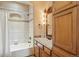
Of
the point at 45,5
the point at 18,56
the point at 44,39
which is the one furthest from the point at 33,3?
the point at 18,56

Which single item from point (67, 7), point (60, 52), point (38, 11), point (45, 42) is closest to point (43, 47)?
point (45, 42)

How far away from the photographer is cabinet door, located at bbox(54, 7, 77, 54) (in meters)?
1.47

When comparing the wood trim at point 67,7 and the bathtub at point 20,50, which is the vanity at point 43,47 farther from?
the wood trim at point 67,7

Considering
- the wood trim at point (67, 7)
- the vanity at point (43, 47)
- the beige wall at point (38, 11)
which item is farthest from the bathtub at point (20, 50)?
the wood trim at point (67, 7)

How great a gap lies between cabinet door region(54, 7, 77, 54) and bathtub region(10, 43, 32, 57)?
0.37 metres

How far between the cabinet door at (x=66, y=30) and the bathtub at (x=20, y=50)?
370 millimetres

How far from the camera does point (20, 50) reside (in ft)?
5.19

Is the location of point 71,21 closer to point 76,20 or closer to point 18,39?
point 76,20

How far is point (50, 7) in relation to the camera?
62.9 inches

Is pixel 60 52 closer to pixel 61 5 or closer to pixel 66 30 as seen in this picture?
pixel 66 30

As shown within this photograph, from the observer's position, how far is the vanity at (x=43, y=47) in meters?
1.60

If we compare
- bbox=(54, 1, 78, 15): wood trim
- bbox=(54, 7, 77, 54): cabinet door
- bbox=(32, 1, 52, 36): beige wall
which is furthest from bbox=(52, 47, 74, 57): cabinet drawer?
bbox=(54, 1, 78, 15): wood trim

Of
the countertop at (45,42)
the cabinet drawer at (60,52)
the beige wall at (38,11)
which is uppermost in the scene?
the beige wall at (38,11)

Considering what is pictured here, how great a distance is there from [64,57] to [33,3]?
0.79m
